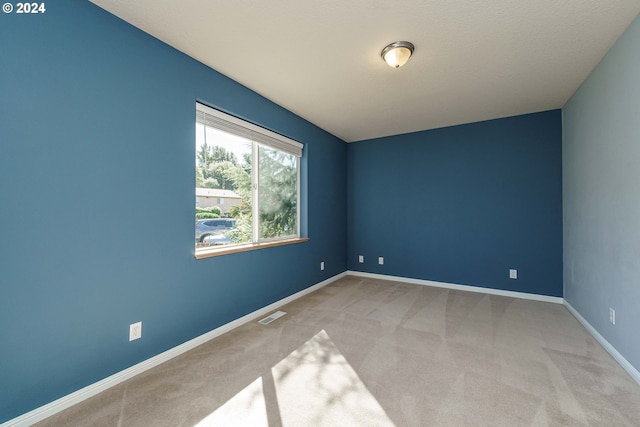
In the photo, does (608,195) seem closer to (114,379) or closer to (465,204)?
(465,204)

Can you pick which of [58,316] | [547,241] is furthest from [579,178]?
[58,316]

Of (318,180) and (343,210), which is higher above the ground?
(318,180)

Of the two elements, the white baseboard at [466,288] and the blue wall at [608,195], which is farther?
the white baseboard at [466,288]

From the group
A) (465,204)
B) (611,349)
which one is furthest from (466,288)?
(611,349)

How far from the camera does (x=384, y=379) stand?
1.84 metres

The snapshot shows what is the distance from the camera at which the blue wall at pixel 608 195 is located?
1.87 meters

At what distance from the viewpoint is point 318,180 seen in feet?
13.5

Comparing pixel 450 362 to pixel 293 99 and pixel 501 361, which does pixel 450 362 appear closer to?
pixel 501 361

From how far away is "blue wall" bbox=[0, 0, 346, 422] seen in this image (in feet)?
4.67

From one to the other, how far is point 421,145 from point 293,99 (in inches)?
91.0

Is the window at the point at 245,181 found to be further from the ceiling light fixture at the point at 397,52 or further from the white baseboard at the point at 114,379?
the ceiling light fixture at the point at 397,52

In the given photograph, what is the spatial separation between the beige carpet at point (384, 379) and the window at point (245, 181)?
0.98 meters

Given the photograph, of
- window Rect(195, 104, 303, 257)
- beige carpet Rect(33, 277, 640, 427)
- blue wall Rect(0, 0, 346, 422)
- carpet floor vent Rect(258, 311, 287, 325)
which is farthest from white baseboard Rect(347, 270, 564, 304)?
blue wall Rect(0, 0, 346, 422)

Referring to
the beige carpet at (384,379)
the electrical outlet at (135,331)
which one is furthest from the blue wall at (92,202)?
the beige carpet at (384,379)
